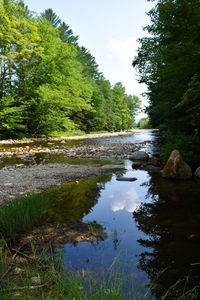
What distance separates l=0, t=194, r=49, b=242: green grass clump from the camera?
2461mm

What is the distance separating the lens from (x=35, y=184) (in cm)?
528

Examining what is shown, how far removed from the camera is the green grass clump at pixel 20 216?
2.46 m

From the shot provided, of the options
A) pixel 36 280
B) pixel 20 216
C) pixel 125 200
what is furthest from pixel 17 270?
pixel 125 200

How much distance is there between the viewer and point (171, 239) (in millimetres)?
2639

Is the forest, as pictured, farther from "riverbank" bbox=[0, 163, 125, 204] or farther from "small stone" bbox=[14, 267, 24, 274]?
"small stone" bbox=[14, 267, 24, 274]

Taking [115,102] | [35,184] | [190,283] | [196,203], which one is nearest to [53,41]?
[35,184]

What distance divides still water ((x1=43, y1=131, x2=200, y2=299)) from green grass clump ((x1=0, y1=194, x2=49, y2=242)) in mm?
425

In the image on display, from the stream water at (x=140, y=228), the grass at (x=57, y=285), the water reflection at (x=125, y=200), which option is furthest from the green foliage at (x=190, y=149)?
the grass at (x=57, y=285)

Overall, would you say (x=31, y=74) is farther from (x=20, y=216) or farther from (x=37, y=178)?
(x=20, y=216)

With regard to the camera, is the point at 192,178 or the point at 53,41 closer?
the point at 192,178

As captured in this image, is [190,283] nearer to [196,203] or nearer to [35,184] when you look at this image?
[196,203]

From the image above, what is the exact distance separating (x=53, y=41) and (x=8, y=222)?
24.1 meters

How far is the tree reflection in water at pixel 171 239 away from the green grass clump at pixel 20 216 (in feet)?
5.28

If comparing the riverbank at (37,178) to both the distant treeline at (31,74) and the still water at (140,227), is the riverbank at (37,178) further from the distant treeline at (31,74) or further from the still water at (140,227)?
the distant treeline at (31,74)
